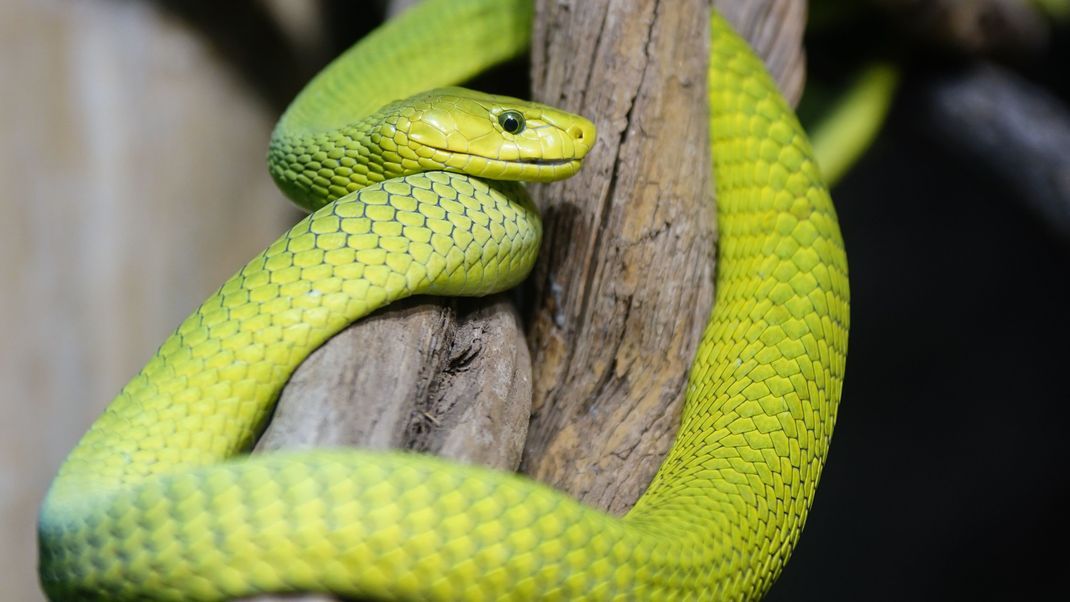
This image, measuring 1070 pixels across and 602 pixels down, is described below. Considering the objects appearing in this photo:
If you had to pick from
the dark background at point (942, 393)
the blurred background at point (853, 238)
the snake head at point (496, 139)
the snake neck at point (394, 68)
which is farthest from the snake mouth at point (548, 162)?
the dark background at point (942, 393)

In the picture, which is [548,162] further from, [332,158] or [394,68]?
[394,68]

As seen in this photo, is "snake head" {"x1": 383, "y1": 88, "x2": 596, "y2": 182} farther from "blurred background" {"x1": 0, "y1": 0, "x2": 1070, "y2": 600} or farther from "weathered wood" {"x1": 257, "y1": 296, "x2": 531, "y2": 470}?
"blurred background" {"x1": 0, "y1": 0, "x2": 1070, "y2": 600}

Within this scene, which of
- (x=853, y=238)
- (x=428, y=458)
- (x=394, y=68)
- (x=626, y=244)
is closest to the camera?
(x=428, y=458)

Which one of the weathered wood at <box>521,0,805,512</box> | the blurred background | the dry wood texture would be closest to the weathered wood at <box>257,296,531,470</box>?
the dry wood texture

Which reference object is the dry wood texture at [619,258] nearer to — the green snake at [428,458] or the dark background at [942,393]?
the green snake at [428,458]

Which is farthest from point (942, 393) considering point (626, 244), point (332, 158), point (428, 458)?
point (428, 458)
